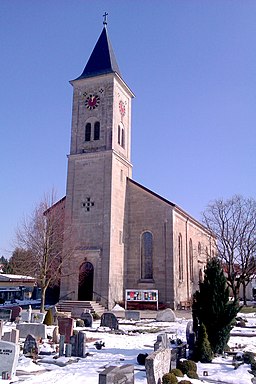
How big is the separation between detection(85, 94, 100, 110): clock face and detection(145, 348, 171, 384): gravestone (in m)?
28.7

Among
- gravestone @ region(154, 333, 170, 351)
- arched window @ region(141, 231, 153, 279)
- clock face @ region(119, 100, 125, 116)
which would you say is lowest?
gravestone @ region(154, 333, 170, 351)

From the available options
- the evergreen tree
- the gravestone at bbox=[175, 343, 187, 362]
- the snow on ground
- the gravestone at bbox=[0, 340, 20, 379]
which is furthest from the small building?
the gravestone at bbox=[0, 340, 20, 379]

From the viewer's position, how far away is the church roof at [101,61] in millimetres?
36531

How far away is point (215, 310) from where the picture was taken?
13836 millimetres

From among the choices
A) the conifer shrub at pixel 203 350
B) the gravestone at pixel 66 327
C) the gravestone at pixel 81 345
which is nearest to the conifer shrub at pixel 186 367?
the conifer shrub at pixel 203 350

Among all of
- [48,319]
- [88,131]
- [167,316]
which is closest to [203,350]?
[48,319]

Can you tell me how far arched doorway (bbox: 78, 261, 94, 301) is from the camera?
31750 mm

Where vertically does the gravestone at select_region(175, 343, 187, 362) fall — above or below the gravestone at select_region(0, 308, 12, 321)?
below

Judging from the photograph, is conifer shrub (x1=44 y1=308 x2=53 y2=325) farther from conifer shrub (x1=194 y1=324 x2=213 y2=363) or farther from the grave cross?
the grave cross

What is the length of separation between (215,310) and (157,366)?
507 centimetres

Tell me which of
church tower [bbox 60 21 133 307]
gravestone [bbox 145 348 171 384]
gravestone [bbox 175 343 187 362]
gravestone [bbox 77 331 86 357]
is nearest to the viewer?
gravestone [bbox 145 348 171 384]

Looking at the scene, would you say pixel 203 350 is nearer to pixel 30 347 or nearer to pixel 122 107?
pixel 30 347

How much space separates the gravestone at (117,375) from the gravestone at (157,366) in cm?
82

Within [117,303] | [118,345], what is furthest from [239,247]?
[118,345]
